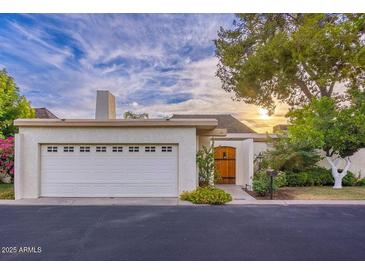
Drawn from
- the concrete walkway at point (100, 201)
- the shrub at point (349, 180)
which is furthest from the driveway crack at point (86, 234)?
the shrub at point (349, 180)

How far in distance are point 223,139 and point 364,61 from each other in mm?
8041

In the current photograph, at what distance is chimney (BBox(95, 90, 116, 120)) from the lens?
10.0 metres

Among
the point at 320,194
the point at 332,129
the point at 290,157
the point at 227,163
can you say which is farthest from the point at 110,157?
the point at 332,129

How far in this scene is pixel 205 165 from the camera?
9367 mm

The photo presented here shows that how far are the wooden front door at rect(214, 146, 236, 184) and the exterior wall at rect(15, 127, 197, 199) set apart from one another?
13.9 feet

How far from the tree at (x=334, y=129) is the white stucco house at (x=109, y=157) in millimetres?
4620

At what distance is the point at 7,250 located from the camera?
437 cm

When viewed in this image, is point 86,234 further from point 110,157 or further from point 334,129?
point 334,129

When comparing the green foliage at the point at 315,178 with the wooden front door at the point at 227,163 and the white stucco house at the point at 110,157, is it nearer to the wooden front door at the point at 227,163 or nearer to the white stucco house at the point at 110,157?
the wooden front door at the point at 227,163

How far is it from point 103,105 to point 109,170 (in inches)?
123

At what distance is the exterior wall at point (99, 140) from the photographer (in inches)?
336
